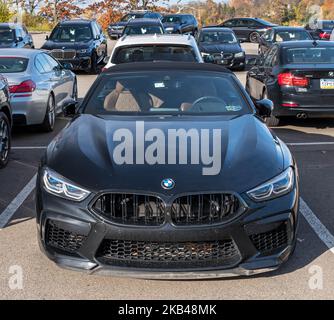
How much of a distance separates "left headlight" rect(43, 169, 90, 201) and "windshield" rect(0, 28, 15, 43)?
1779 cm

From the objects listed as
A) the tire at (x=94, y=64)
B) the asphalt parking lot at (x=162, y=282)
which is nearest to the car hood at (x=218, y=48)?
the tire at (x=94, y=64)

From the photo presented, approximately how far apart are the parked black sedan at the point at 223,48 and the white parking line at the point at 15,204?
13.7m

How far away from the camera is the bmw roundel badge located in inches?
161

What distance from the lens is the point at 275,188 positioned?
4289 mm

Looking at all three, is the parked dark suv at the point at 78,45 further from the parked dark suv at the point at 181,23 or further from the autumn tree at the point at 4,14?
A: the autumn tree at the point at 4,14

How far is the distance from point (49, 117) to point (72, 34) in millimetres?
10736

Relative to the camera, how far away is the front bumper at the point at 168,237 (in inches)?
157

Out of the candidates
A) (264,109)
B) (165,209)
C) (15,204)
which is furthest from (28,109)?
(165,209)

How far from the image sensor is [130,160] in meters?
4.45

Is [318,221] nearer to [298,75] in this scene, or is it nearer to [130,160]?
[130,160]

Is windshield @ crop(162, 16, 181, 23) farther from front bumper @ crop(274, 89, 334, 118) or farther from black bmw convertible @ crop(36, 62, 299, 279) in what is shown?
black bmw convertible @ crop(36, 62, 299, 279)

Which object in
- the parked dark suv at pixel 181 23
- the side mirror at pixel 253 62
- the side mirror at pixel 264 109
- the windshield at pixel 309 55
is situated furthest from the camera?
the parked dark suv at pixel 181 23

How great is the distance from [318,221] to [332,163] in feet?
8.64

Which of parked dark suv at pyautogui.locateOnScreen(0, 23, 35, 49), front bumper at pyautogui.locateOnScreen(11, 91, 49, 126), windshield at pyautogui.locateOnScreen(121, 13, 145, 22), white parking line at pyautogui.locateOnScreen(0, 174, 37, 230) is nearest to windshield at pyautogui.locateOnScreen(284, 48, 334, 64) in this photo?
front bumper at pyautogui.locateOnScreen(11, 91, 49, 126)
